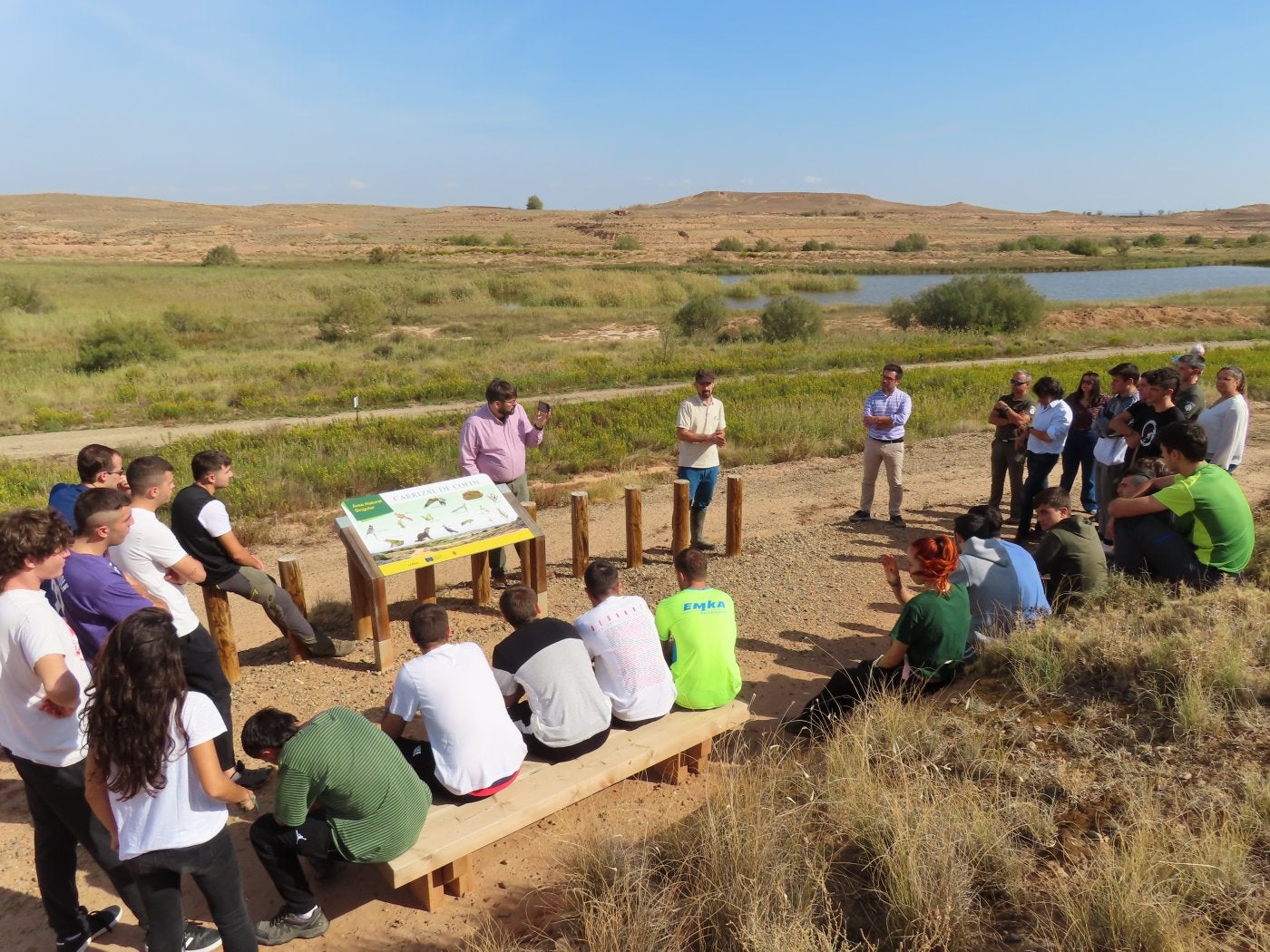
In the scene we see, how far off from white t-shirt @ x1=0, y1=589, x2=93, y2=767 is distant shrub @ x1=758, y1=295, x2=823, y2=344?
28.0 meters

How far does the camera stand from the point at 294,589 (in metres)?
6.18

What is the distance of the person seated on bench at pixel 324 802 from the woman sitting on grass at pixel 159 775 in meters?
0.37

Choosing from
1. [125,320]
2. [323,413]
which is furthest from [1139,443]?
[125,320]

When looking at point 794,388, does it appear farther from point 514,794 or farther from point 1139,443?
point 514,794

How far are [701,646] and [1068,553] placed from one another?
9.88 ft

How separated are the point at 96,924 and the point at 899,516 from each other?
784 cm

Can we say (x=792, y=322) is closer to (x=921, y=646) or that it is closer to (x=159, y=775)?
(x=921, y=646)

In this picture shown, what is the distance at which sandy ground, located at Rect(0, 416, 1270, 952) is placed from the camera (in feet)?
12.7

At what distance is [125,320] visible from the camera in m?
29.5

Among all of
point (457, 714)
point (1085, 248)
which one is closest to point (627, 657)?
point (457, 714)

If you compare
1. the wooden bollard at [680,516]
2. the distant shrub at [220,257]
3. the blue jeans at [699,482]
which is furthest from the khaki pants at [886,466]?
the distant shrub at [220,257]

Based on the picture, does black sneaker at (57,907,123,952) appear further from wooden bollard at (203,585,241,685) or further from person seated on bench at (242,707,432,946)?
wooden bollard at (203,585,241,685)

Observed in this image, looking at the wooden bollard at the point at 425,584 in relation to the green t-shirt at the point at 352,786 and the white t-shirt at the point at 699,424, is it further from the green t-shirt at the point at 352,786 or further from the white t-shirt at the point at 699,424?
the green t-shirt at the point at 352,786

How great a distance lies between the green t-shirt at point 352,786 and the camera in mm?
3393
